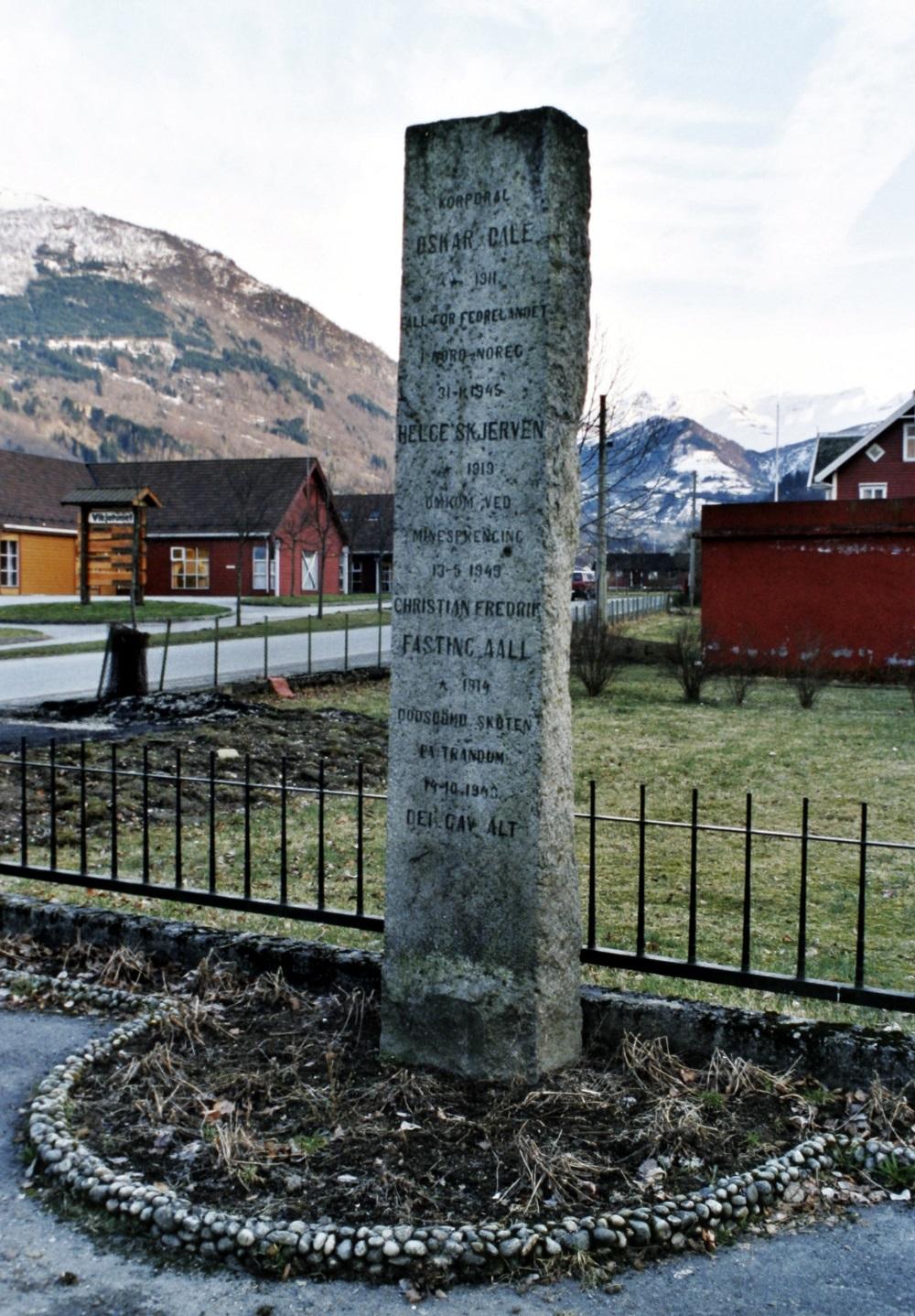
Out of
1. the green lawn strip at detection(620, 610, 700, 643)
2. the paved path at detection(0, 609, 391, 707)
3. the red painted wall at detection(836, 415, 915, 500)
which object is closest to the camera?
the paved path at detection(0, 609, 391, 707)

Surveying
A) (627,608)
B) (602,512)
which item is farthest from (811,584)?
(627,608)

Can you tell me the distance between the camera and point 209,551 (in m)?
48.2

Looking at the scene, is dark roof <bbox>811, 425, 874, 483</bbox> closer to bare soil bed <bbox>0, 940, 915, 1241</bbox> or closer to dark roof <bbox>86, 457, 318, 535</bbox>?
dark roof <bbox>86, 457, 318, 535</bbox>

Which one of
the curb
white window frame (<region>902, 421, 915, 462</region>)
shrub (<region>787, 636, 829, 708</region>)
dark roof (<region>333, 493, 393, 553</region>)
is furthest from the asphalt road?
dark roof (<region>333, 493, 393, 553</region>)

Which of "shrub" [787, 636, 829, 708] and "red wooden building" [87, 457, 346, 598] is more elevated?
"red wooden building" [87, 457, 346, 598]

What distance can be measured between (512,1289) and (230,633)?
84.5 feet

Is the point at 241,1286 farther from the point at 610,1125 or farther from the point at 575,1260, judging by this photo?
the point at 610,1125

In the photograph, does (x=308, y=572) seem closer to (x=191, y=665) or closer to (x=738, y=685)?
(x=191, y=665)

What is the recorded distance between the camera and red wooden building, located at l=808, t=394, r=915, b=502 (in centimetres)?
4250

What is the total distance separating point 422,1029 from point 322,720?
9666 mm

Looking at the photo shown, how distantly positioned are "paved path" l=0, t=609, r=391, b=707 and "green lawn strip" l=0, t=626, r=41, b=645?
388 cm

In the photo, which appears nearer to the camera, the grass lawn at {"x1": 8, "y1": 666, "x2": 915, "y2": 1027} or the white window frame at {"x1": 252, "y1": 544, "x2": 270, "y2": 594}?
the grass lawn at {"x1": 8, "y1": 666, "x2": 915, "y2": 1027}

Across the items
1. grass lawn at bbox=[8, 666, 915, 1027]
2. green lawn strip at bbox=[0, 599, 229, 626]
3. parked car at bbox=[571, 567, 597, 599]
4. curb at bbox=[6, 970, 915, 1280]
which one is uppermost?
parked car at bbox=[571, 567, 597, 599]

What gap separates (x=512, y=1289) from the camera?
296 centimetres
